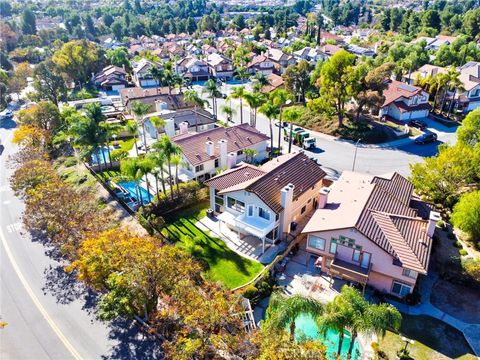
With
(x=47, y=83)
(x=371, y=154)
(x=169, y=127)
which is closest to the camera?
(x=371, y=154)

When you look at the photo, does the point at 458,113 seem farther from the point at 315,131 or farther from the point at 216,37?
the point at 216,37

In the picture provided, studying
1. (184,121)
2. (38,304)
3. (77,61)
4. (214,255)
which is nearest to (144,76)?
(77,61)

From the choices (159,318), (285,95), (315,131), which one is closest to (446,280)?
(159,318)

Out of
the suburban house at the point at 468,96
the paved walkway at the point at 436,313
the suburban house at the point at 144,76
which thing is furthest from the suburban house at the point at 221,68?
the paved walkway at the point at 436,313

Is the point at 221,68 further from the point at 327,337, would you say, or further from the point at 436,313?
the point at 327,337

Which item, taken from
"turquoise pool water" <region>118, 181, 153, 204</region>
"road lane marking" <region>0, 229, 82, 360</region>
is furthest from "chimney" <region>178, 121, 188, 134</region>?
"road lane marking" <region>0, 229, 82, 360</region>

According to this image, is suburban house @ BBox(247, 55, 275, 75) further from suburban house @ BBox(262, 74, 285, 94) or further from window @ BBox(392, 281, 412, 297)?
window @ BBox(392, 281, 412, 297)
